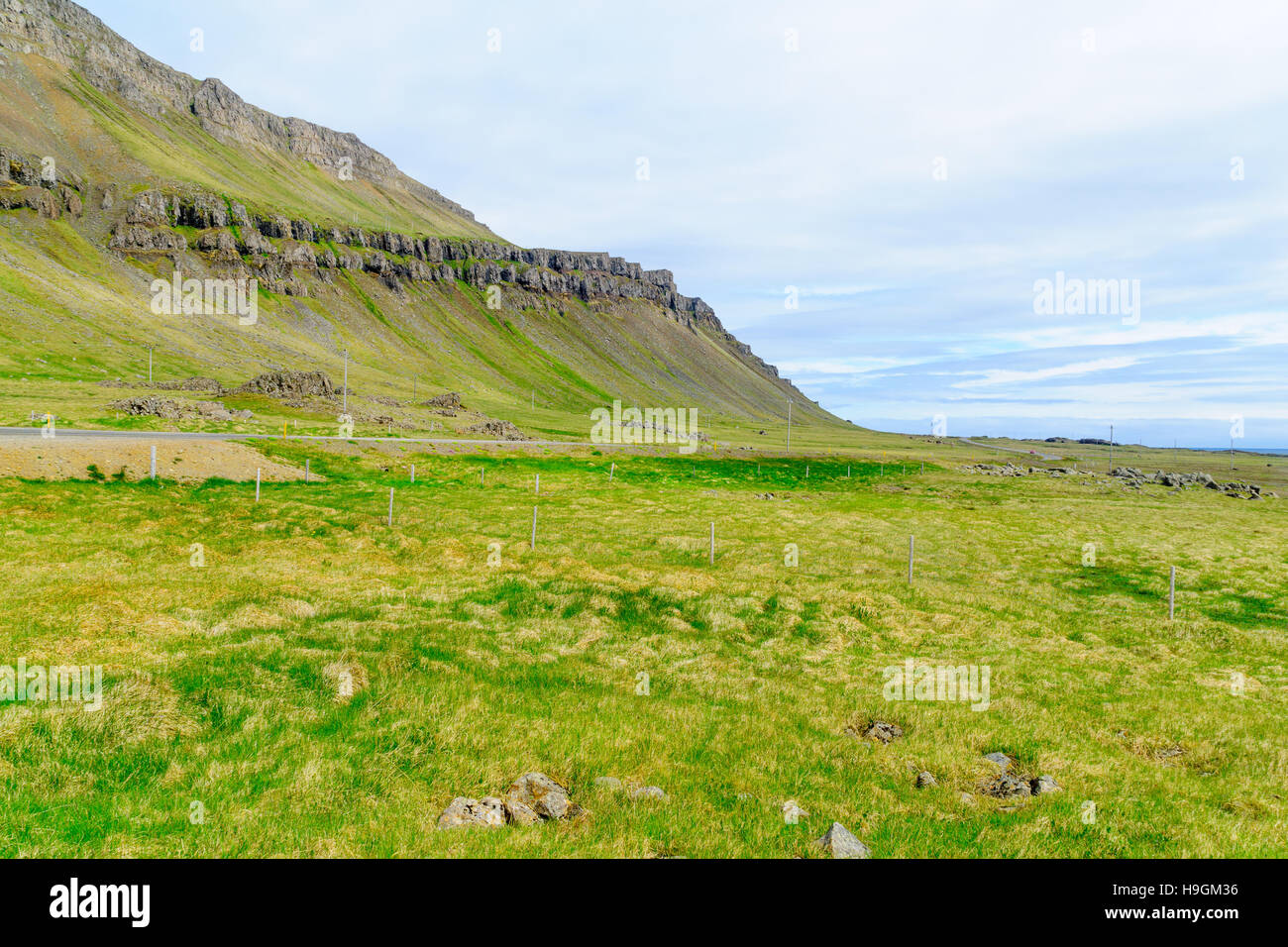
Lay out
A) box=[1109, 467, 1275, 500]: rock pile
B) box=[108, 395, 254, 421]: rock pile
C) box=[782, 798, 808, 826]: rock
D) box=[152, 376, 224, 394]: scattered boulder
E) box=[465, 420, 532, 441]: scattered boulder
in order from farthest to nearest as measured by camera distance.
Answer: box=[465, 420, 532, 441]: scattered boulder
box=[152, 376, 224, 394]: scattered boulder
box=[1109, 467, 1275, 500]: rock pile
box=[108, 395, 254, 421]: rock pile
box=[782, 798, 808, 826]: rock

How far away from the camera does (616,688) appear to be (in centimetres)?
1611

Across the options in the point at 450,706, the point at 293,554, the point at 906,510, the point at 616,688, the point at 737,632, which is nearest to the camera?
the point at 450,706

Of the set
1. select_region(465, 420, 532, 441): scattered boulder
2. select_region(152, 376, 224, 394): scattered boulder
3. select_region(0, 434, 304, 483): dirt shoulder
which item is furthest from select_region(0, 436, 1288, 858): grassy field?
select_region(152, 376, 224, 394): scattered boulder

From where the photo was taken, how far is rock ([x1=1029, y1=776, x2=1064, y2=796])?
12.0 meters

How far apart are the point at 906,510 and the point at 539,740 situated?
2059 inches

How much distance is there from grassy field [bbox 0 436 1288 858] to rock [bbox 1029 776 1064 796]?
37 centimetres

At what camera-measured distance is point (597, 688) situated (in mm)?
15938

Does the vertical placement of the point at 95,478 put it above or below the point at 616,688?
above

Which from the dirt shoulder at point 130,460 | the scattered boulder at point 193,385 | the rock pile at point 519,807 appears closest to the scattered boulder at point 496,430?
the scattered boulder at point 193,385

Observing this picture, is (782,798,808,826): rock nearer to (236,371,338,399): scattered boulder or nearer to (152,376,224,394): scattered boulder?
(236,371,338,399): scattered boulder

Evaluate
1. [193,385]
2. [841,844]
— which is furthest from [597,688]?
[193,385]

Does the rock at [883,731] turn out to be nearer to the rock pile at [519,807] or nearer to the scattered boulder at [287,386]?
the rock pile at [519,807]
